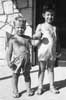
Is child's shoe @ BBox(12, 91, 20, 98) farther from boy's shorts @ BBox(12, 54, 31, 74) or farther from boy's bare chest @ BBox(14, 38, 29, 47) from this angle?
boy's bare chest @ BBox(14, 38, 29, 47)

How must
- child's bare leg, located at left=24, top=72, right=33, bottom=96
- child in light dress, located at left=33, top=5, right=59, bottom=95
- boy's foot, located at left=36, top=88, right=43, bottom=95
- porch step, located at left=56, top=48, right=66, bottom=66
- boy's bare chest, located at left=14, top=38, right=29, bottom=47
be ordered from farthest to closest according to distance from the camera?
1. porch step, located at left=56, top=48, right=66, bottom=66
2. boy's foot, located at left=36, top=88, right=43, bottom=95
3. child's bare leg, located at left=24, top=72, right=33, bottom=96
4. child in light dress, located at left=33, top=5, right=59, bottom=95
5. boy's bare chest, located at left=14, top=38, right=29, bottom=47

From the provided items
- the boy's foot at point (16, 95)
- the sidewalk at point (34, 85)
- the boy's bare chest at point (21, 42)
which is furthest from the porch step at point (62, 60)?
the boy's bare chest at point (21, 42)

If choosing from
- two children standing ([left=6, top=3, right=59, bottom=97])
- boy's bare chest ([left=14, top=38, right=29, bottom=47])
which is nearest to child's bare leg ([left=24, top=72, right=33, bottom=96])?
two children standing ([left=6, top=3, right=59, bottom=97])

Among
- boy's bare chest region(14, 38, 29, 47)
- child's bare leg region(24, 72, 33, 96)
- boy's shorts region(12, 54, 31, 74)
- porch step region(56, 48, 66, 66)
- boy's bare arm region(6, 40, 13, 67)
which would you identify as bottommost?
porch step region(56, 48, 66, 66)

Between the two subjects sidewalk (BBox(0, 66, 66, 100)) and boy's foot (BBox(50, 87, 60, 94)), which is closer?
sidewalk (BBox(0, 66, 66, 100))

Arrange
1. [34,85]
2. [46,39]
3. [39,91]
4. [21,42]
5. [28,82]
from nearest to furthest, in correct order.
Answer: [21,42] → [46,39] → [28,82] → [39,91] → [34,85]

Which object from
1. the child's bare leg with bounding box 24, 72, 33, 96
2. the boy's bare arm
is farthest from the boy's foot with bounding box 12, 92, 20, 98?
the boy's bare arm

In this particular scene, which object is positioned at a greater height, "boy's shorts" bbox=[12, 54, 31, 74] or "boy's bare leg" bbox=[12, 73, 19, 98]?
"boy's shorts" bbox=[12, 54, 31, 74]

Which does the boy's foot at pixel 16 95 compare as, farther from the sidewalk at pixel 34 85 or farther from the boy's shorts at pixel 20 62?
the boy's shorts at pixel 20 62

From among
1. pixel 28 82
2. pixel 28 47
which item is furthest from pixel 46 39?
pixel 28 82

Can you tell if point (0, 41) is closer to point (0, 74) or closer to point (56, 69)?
point (0, 74)

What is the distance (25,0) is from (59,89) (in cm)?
242

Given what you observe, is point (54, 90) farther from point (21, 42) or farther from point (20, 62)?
point (21, 42)

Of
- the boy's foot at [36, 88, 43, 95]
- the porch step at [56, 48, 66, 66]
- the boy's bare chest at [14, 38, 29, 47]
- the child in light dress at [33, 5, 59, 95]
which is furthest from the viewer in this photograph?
the porch step at [56, 48, 66, 66]
